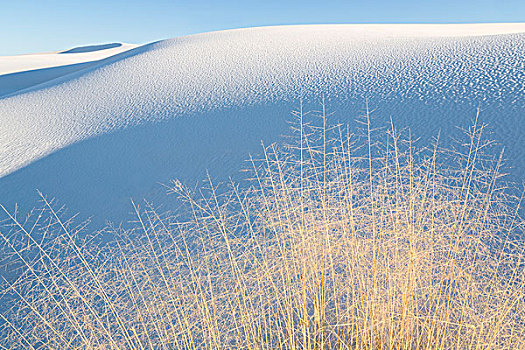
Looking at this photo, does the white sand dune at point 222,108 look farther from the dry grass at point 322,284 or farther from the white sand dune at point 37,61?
the white sand dune at point 37,61

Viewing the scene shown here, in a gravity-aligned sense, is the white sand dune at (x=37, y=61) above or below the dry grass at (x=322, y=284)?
above

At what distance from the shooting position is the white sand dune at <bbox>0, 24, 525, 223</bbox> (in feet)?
8.59

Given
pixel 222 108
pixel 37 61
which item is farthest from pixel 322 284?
pixel 37 61

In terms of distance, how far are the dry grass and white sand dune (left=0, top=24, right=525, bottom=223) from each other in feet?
2.33

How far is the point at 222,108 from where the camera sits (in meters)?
3.59

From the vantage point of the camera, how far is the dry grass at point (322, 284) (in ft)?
3.98

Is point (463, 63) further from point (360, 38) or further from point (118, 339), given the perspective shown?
point (118, 339)

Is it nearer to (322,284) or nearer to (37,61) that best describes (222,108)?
(322,284)

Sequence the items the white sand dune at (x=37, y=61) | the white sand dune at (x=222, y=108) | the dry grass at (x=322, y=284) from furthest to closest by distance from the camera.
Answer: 1. the white sand dune at (x=37, y=61)
2. the white sand dune at (x=222, y=108)
3. the dry grass at (x=322, y=284)

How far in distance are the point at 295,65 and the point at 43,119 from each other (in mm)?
3169

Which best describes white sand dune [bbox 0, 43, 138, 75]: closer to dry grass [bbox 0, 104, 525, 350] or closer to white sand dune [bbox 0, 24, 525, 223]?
white sand dune [bbox 0, 24, 525, 223]

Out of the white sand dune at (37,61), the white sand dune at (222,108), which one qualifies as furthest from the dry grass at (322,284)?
the white sand dune at (37,61)

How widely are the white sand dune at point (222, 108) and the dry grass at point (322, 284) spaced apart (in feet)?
2.33

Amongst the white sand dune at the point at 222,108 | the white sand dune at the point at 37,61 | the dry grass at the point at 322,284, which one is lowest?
the dry grass at the point at 322,284
